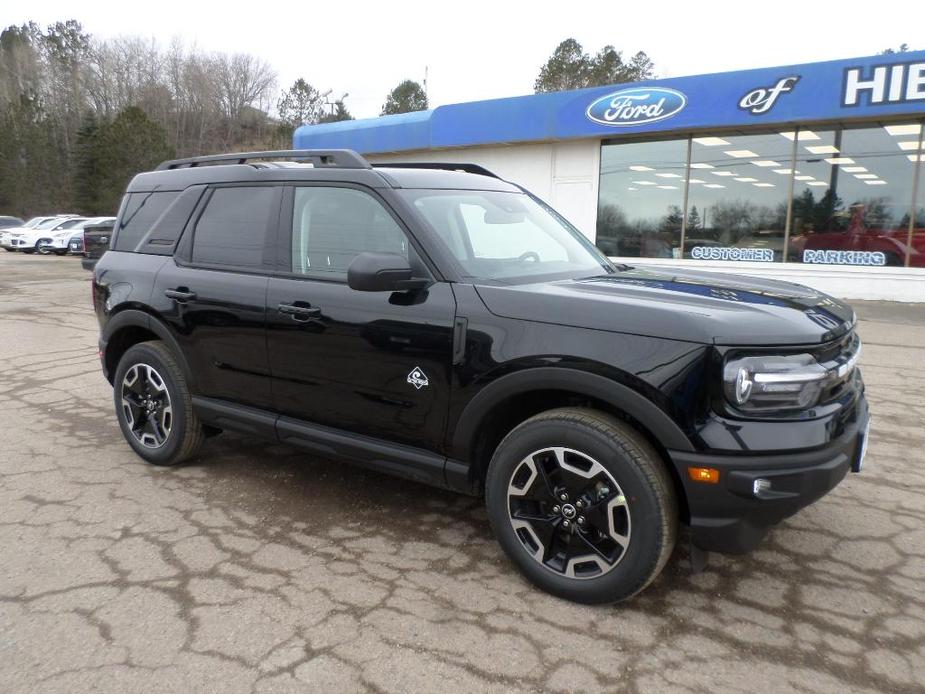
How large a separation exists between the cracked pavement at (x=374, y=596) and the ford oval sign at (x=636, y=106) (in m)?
11.4

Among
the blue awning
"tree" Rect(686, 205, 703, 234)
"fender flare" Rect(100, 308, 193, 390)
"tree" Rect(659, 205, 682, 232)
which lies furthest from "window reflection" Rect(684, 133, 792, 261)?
"fender flare" Rect(100, 308, 193, 390)

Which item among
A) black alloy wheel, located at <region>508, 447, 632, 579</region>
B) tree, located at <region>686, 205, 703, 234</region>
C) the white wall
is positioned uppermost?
the white wall

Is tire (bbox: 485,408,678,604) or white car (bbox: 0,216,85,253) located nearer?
tire (bbox: 485,408,678,604)

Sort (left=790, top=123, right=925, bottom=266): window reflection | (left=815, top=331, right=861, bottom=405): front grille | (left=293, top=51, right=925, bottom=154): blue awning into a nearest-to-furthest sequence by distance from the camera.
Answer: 1. (left=815, top=331, right=861, bottom=405): front grille
2. (left=293, top=51, right=925, bottom=154): blue awning
3. (left=790, top=123, right=925, bottom=266): window reflection

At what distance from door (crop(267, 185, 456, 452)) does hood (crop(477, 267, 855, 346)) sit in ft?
1.21

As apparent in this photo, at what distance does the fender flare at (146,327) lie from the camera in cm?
400

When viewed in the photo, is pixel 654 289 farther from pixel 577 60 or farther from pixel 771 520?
pixel 577 60

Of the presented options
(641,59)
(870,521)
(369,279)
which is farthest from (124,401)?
(641,59)

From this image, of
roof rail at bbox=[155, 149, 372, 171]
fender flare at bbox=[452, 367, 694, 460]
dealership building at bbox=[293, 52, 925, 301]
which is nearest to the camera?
fender flare at bbox=[452, 367, 694, 460]

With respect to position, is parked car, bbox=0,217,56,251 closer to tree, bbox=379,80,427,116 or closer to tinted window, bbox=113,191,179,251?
tinted window, bbox=113,191,179,251

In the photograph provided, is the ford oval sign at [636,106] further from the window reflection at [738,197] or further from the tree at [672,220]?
the tree at [672,220]

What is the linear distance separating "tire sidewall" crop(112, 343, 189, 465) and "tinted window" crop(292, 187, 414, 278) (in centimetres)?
120

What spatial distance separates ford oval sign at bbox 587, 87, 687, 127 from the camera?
553 inches

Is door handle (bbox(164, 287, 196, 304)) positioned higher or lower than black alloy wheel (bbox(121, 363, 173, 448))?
higher
